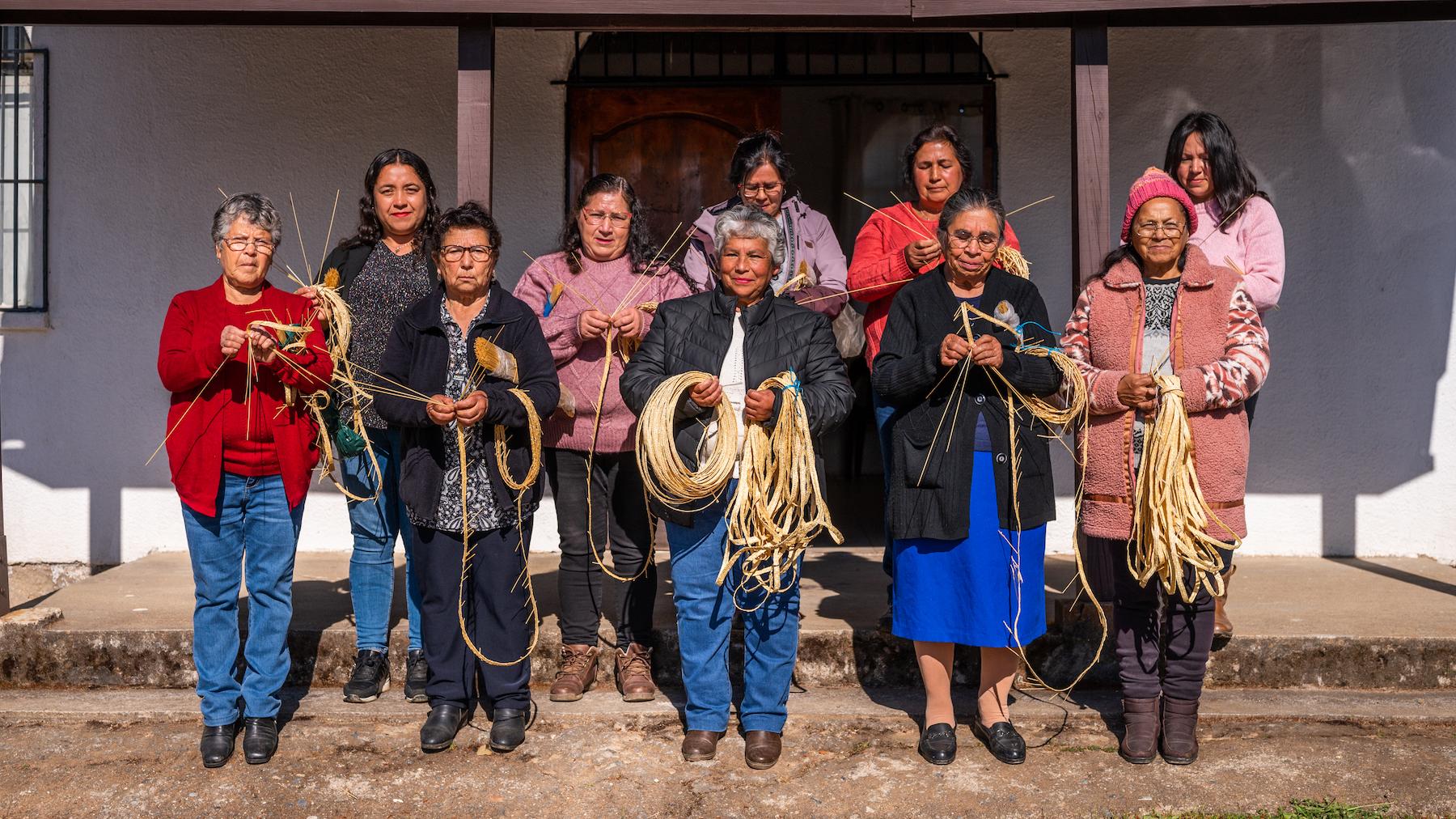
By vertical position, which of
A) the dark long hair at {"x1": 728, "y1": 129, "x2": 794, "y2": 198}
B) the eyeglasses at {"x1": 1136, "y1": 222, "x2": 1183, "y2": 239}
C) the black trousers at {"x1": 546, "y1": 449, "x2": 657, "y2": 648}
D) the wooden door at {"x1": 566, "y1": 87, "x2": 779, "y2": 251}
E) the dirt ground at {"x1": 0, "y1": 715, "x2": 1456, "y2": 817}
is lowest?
the dirt ground at {"x1": 0, "y1": 715, "x2": 1456, "y2": 817}

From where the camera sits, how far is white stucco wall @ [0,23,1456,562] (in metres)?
5.79

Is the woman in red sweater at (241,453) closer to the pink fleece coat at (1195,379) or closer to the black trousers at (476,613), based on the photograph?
the black trousers at (476,613)

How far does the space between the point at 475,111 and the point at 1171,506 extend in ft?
8.95

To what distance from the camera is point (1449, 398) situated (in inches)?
229

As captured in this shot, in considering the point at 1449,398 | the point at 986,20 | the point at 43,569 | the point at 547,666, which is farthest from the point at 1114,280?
the point at 43,569

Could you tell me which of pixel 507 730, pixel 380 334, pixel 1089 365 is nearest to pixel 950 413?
pixel 1089 365

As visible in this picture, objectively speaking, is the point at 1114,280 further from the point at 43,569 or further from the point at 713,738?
the point at 43,569

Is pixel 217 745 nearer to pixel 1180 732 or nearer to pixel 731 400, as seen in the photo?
pixel 731 400

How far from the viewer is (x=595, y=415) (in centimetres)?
402

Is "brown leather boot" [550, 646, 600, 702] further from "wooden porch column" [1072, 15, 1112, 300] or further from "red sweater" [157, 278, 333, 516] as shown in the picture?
"wooden porch column" [1072, 15, 1112, 300]

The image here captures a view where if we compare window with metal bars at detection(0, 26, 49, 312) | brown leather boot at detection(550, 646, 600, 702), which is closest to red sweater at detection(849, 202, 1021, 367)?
brown leather boot at detection(550, 646, 600, 702)

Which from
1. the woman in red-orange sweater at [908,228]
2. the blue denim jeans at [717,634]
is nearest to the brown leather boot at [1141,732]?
the woman in red-orange sweater at [908,228]

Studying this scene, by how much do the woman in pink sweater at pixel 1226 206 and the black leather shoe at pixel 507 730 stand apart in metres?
2.30

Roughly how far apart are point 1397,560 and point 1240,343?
9.60 ft
